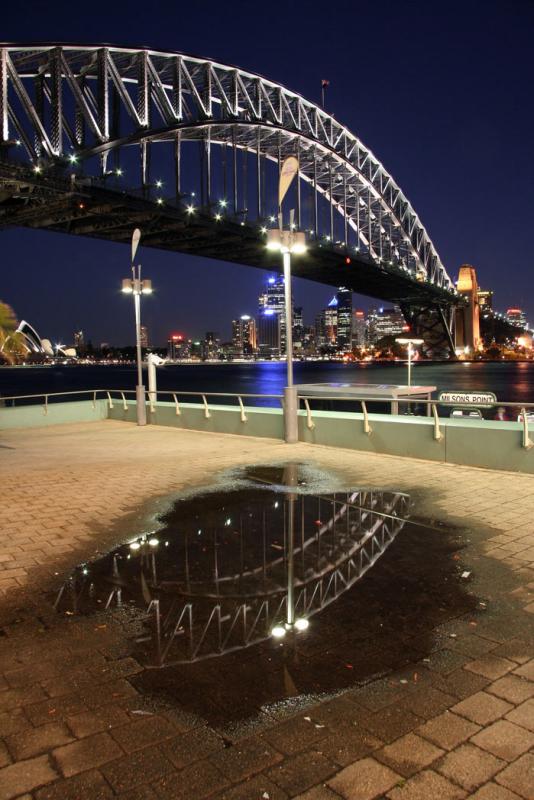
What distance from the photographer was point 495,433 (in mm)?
8953

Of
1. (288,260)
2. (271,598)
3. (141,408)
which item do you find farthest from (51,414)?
(271,598)

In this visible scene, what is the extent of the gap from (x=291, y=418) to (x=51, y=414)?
9.77m

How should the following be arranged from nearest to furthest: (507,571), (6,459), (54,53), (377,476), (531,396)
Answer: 1. (507,571)
2. (377,476)
3. (6,459)
4. (54,53)
5. (531,396)

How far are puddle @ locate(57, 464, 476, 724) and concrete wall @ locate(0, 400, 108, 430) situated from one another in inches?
508

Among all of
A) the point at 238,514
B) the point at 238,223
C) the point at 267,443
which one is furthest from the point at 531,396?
the point at 238,514

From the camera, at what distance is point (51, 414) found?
18.8 m

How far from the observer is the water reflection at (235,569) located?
3.86 meters

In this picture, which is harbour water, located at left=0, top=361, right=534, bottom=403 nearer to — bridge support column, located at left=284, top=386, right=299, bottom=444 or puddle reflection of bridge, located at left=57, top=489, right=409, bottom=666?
bridge support column, located at left=284, top=386, right=299, bottom=444

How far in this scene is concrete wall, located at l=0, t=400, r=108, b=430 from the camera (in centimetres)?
1820

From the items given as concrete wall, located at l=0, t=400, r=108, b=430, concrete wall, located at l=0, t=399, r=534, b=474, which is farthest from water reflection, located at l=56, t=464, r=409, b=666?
concrete wall, located at l=0, t=400, r=108, b=430

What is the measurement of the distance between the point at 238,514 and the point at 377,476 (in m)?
2.76

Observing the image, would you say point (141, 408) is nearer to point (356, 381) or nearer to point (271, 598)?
point (271, 598)

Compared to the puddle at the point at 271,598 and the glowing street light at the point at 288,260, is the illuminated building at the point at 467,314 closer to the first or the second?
the glowing street light at the point at 288,260

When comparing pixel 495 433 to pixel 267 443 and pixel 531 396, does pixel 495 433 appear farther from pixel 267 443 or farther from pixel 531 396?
pixel 531 396
